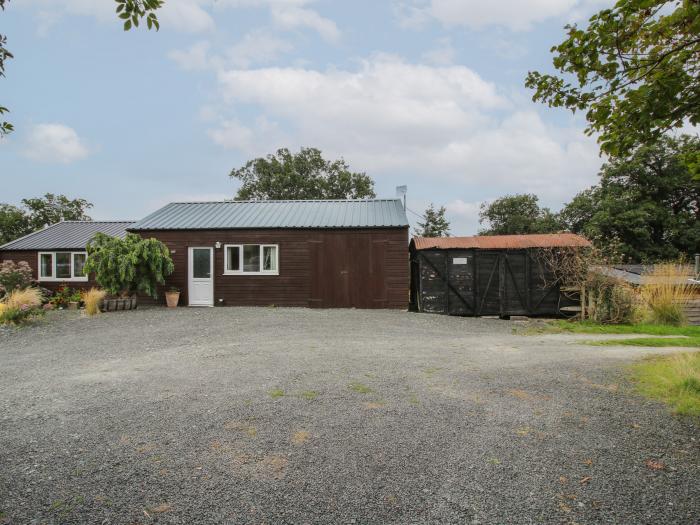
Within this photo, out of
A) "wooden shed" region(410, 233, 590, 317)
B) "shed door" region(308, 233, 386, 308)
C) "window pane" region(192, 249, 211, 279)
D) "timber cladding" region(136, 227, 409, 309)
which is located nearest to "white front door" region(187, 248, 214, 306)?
"window pane" region(192, 249, 211, 279)

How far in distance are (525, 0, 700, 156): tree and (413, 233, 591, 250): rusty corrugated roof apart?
9.63 meters

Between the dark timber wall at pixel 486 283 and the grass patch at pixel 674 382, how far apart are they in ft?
22.2

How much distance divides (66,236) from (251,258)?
9.78m

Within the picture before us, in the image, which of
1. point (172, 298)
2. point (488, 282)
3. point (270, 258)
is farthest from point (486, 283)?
point (172, 298)

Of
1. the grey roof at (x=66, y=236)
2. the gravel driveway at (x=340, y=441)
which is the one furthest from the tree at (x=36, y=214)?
the gravel driveway at (x=340, y=441)

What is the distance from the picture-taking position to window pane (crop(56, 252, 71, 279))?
16984 mm

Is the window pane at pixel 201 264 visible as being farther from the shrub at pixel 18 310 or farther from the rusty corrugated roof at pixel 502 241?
the rusty corrugated roof at pixel 502 241

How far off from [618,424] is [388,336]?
520 cm

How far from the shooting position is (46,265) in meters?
17.2

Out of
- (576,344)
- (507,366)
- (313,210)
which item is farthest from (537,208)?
(507,366)

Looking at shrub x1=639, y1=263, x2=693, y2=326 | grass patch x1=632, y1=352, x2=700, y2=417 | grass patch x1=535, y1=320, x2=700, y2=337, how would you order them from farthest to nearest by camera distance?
shrub x1=639, y1=263, x2=693, y2=326, grass patch x1=535, y1=320, x2=700, y2=337, grass patch x1=632, y1=352, x2=700, y2=417

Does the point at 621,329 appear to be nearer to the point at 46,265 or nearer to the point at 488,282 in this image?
the point at 488,282

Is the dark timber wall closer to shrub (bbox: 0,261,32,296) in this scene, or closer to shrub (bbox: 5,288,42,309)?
shrub (bbox: 5,288,42,309)

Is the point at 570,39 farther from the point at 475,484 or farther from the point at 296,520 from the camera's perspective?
the point at 296,520
